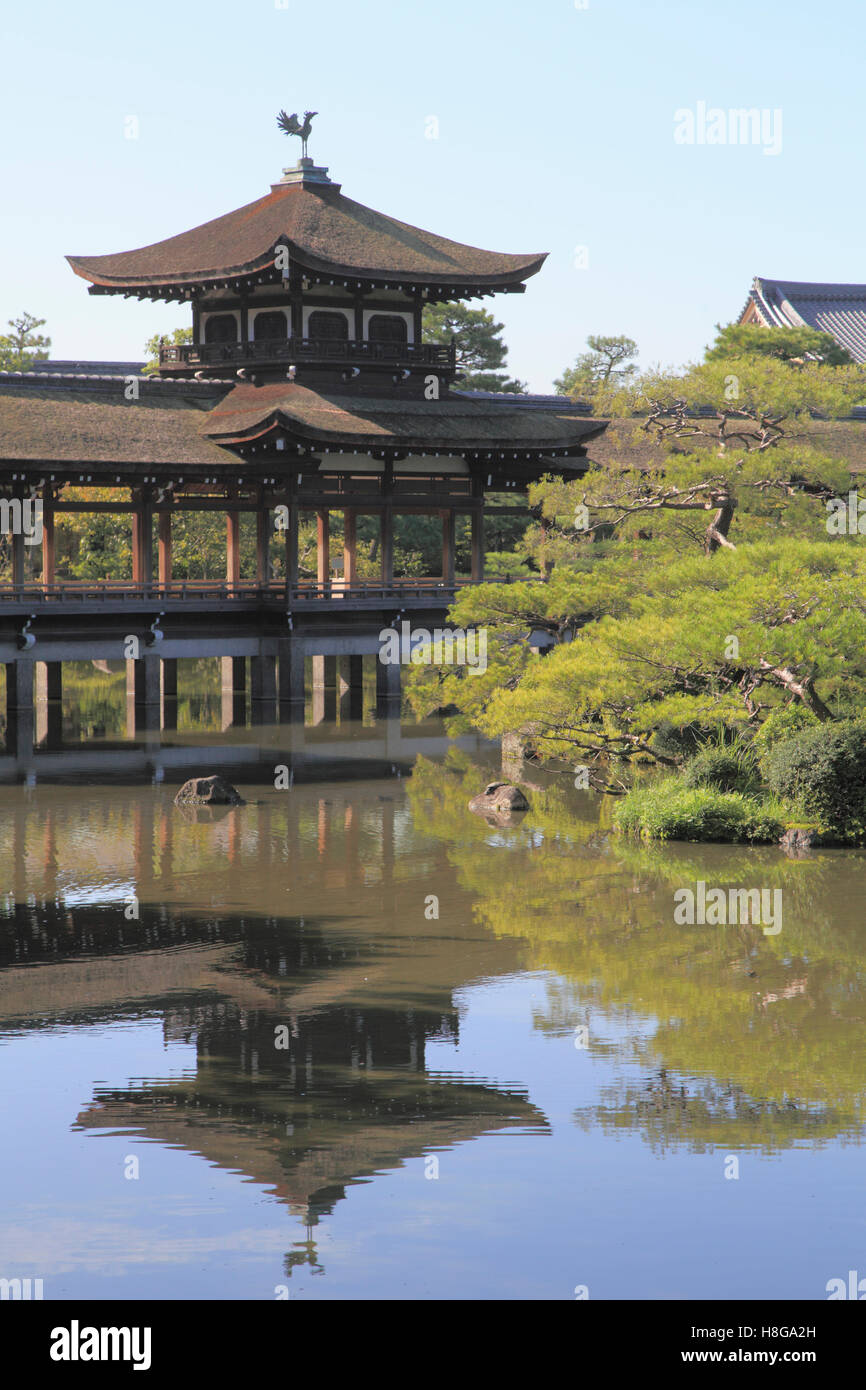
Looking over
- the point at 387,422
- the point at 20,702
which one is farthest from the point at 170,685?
the point at 387,422

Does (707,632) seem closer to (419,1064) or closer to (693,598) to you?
(693,598)

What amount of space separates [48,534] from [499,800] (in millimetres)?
13061

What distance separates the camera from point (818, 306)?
6228 centimetres

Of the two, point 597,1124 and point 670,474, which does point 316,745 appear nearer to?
point 670,474

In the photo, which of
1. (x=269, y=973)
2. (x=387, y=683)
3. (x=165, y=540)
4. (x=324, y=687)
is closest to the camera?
(x=269, y=973)

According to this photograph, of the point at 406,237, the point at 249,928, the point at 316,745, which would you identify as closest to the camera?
the point at 249,928

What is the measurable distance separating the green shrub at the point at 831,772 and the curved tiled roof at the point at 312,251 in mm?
18514

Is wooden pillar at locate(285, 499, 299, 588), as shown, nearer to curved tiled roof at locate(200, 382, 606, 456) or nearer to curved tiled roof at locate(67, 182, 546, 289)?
curved tiled roof at locate(200, 382, 606, 456)

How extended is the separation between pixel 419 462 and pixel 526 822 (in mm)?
15363

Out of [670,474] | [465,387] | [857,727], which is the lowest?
→ [857,727]

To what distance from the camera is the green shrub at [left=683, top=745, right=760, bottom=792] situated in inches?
832

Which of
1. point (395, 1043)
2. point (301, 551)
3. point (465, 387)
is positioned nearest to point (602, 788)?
point (395, 1043)

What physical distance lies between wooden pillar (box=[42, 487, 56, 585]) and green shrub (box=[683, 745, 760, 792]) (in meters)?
15.6

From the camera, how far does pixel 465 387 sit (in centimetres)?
5534
